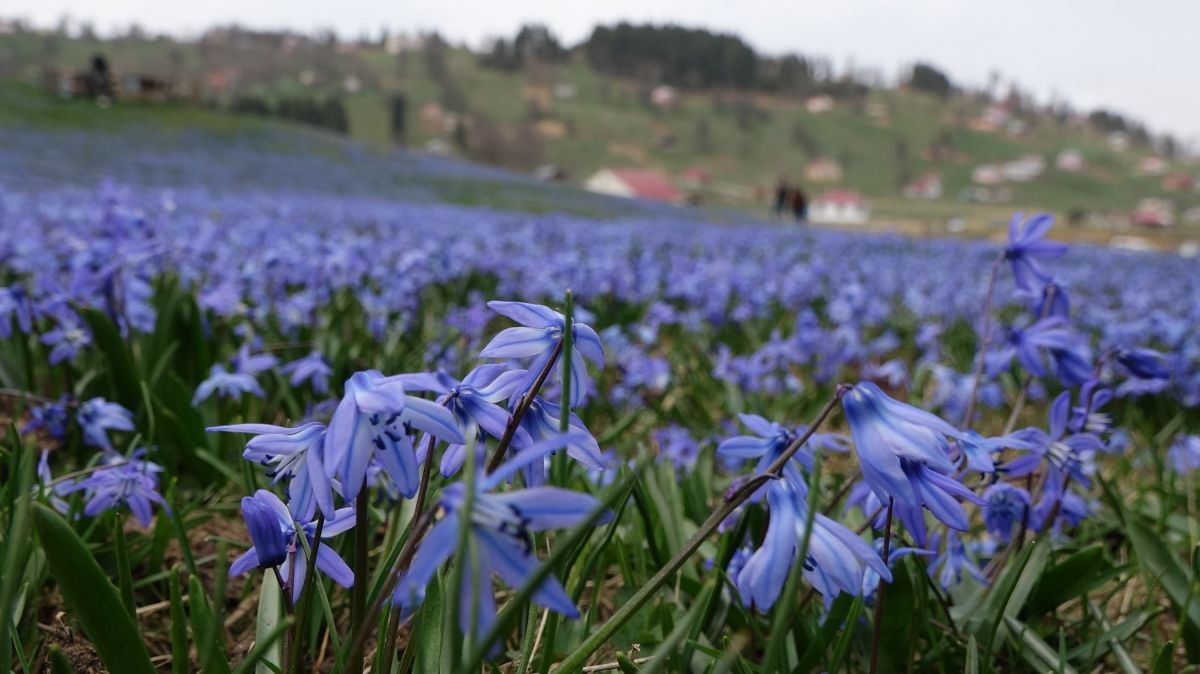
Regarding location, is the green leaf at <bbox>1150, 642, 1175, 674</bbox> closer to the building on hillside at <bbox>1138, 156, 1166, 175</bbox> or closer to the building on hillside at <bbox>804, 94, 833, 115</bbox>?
the building on hillside at <bbox>1138, 156, 1166, 175</bbox>

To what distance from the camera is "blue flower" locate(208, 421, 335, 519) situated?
2.81ft

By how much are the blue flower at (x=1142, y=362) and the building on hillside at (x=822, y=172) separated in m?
117

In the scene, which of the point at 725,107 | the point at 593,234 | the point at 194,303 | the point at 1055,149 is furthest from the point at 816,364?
the point at 1055,149

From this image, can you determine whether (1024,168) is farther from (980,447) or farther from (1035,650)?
(980,447)

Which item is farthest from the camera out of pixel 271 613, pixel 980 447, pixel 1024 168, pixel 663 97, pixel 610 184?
pixel 663 97

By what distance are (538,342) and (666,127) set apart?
137 meters

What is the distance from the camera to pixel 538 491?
0.69 metres

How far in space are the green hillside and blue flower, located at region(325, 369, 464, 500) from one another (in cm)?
8446

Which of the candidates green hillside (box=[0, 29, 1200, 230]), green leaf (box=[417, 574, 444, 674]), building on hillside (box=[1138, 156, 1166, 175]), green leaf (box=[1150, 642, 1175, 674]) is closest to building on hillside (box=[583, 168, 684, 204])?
green hillside (box=[0, 29, 1200, 230])

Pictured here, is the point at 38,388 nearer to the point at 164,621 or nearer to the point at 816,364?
the point at 164,621

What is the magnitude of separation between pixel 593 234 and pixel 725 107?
147412 mm

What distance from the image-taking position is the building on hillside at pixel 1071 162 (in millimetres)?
131125

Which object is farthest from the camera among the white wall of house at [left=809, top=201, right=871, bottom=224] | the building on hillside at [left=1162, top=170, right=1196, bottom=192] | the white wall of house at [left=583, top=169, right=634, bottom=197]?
the building on hillside at [left=1162, top=170, right=1196, bottom=192]

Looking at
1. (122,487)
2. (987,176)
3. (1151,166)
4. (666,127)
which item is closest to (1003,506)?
(122,487)
